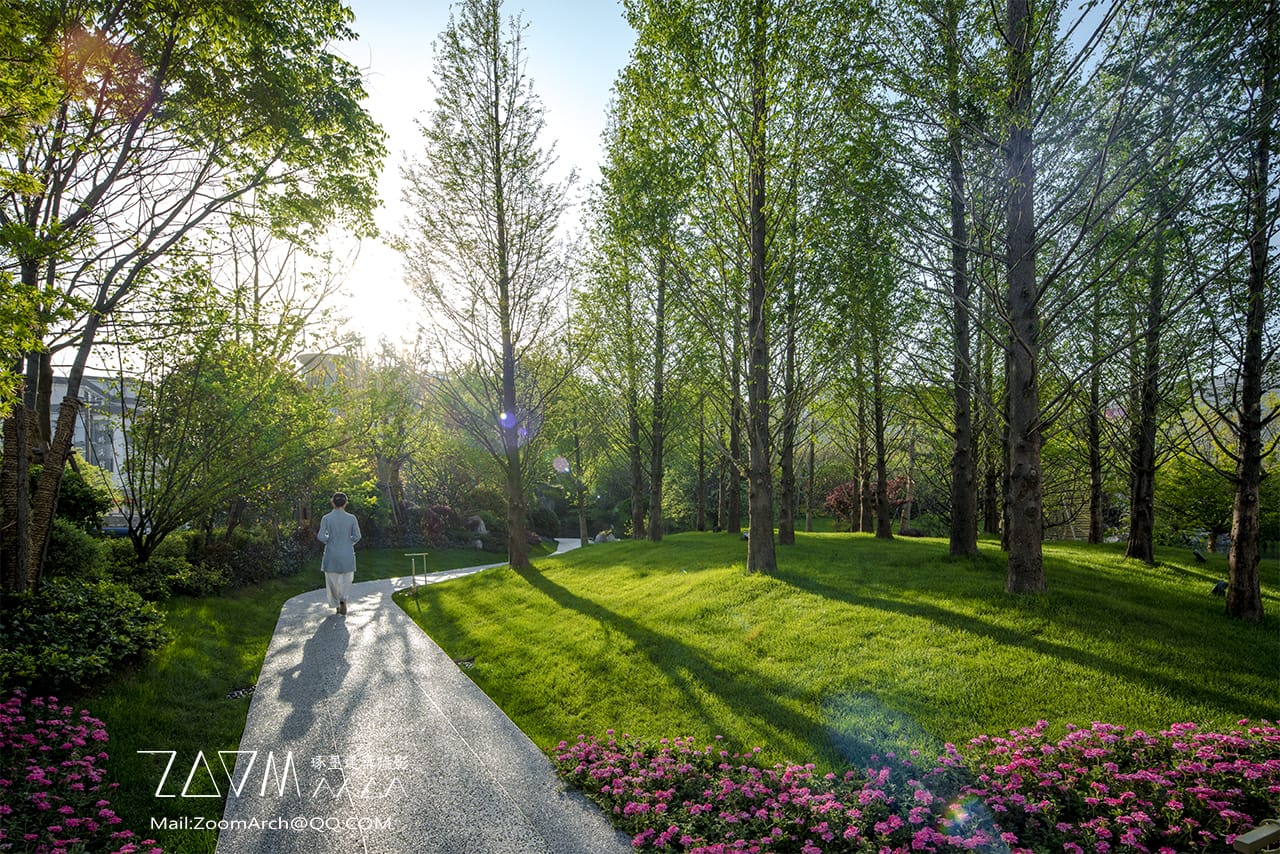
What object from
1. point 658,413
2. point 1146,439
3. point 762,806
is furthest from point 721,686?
point 658,413

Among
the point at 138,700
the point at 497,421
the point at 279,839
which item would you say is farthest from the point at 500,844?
the point at 497,421

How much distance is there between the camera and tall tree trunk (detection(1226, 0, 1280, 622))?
6789 millimetres

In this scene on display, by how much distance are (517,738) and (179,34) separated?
30.5ft

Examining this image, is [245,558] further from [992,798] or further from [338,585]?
[992,798]

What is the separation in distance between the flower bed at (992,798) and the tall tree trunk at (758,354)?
210 inches

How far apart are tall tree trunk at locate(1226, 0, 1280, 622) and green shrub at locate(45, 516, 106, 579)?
52.4 feet

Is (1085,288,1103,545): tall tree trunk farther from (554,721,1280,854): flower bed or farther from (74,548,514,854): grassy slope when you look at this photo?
(74,548,514,854): grassy slope

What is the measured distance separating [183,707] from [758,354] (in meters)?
8.85

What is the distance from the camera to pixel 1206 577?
31.6ft

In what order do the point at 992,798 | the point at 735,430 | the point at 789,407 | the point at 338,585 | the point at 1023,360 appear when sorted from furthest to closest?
the point at 735,430 → the point at 789,407 → the point at 338,585 → the point at 1023,360 → the point at 992,798

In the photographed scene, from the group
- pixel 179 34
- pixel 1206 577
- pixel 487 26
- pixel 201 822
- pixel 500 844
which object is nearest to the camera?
pixel 500 844

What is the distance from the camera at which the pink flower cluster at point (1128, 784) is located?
11.1 ft

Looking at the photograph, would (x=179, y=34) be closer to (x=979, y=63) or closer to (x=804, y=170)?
(x=804, y=170)

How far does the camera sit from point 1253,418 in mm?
7027
